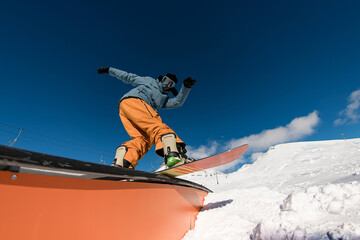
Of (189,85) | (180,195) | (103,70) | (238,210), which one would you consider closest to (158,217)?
(180,195)

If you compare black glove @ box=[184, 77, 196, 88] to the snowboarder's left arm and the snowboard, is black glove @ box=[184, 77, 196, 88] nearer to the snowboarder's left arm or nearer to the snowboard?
the snowboarder's left arm

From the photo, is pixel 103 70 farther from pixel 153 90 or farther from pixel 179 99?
pixel 179 99

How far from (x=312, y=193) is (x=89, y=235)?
51.1 inches

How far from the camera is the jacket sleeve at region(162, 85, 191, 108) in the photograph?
94.4 inches

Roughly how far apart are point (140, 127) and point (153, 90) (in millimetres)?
734

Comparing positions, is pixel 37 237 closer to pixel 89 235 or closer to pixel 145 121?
pixel 89 235

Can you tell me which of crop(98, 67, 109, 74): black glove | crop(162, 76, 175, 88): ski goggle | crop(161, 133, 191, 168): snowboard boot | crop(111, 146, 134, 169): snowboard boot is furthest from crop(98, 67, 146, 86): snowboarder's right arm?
crop(161, 133, 191, 168): snowboard boot

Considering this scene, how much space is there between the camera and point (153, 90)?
7.55ft

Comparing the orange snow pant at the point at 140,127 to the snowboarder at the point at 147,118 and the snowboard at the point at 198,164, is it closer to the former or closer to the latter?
the snowboarder at the point at 147,118

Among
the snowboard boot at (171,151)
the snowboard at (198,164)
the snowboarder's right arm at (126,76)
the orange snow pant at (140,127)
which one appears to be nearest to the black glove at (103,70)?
the snowboarder's right arm at (126,76)

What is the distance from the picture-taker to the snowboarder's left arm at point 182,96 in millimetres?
2238

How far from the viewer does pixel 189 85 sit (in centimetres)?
227

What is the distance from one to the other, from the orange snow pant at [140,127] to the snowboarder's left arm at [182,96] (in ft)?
2.11

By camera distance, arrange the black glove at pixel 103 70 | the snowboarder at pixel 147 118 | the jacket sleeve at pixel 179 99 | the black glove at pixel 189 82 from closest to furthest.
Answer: the snowboarder at pixel 147 118 < the black glove at pixel 189 82 < the jacket sleeve at pixel 179 99 < the black glove at pixel 103 70
